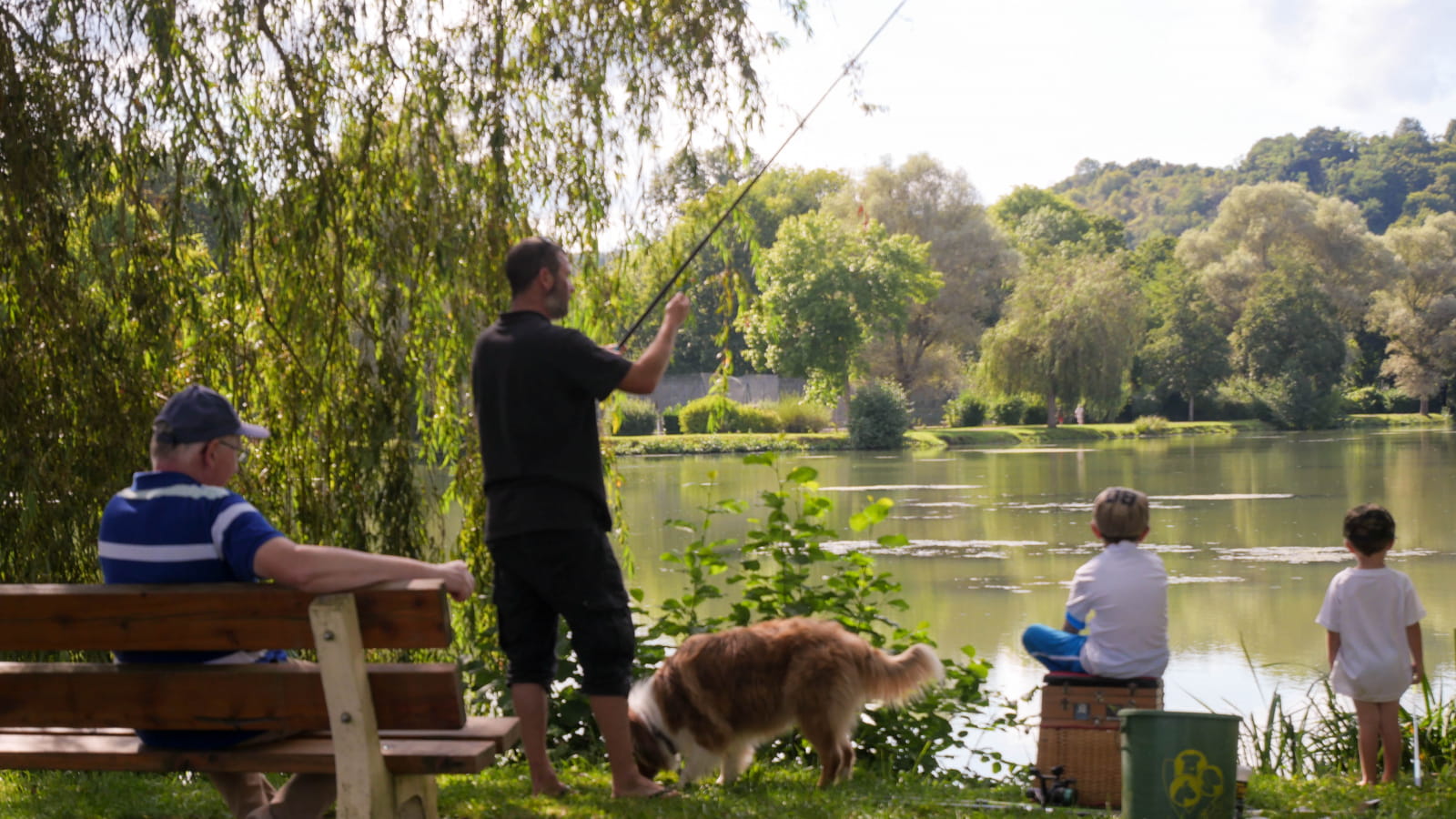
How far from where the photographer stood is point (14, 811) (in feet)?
13.7

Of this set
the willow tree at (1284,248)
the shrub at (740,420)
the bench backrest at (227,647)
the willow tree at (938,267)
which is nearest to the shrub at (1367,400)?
the willow tree at (1284,248)

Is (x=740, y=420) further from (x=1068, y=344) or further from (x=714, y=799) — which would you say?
(x=714, y=799)

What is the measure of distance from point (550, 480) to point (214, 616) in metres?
1.23

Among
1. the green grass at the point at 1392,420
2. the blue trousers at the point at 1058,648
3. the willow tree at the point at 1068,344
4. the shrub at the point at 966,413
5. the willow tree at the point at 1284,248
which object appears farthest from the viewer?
the willow tree at the point at 1284,248

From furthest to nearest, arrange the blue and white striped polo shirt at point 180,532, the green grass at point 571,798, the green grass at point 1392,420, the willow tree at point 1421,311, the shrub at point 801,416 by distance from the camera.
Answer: the willow tree at point 1421,311
the green grass at point 1392,420
the shrub at point 801,416
the green grass at point 571,798
the blue and white striped polo shirt at point 180,532

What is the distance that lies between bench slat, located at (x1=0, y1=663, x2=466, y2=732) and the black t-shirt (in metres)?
1.00

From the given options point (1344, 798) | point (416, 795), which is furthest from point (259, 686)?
point (1344, 798)

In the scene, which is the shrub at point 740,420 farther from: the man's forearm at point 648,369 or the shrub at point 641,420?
the man's forearm at point 648,369

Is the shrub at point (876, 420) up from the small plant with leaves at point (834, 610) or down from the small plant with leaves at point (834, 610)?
up

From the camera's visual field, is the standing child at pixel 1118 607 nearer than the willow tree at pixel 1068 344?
Yes

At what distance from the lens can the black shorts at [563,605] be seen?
3838mm

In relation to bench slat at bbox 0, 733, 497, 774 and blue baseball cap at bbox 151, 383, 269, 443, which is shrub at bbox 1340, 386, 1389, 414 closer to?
bench slat at bbox 0, 733, 497, 774

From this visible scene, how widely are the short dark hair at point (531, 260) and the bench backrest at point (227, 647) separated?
1454 mm

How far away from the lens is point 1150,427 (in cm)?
4503
